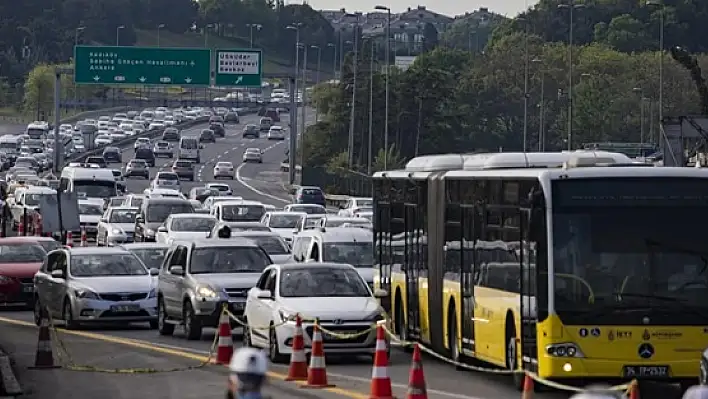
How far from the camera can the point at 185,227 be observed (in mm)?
44344

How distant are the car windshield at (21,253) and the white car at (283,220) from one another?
12.7m

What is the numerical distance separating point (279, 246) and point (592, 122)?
71.7m

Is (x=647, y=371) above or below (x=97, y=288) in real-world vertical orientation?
above

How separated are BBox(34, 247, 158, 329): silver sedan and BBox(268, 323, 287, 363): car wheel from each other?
22.2ft

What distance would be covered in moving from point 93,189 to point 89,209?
105 inches

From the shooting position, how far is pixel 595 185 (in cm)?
1802

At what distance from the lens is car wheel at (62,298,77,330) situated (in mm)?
29281

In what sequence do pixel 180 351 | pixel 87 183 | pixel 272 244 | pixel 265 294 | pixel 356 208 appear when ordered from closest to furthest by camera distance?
1. pixel 265 294
2. pixel 180 351
3. pixel 272 244
4. pixel 356 208
5. pixel 87 183

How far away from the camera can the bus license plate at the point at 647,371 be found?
17.4 metres

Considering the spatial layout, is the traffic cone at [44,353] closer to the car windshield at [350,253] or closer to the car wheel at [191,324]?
the car wheel at [191,324]

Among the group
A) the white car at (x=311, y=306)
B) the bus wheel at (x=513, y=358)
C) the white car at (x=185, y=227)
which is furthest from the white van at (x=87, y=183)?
the bus wheel at (x=513, y=358)

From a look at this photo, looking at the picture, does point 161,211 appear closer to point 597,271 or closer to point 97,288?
point 97,288

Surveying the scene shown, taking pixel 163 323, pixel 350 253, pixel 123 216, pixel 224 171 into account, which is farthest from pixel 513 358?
pixel 224 171

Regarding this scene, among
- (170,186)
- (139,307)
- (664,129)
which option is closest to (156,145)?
(170,186)
